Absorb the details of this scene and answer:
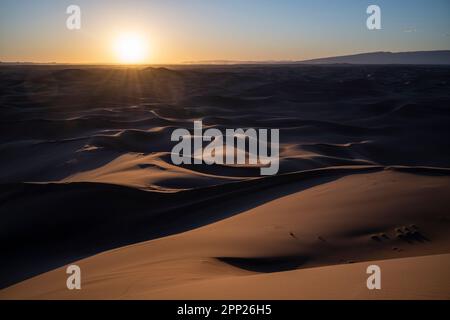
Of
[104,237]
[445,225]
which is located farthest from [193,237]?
[445,225]

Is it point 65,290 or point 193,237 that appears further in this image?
point 193,237

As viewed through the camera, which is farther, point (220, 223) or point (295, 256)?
point (220, 223)

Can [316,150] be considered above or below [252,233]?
above

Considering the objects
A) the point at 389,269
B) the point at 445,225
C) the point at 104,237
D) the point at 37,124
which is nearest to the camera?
the point at 389,269

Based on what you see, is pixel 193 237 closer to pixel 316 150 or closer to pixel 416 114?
pixel 316 150

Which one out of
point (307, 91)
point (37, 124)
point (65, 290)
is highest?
point (307, 91)

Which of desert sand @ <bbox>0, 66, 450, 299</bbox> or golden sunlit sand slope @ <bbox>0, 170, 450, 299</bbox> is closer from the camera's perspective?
golden sunlit sand slope @ <bbox>0, 170, 450, 299</bbox>

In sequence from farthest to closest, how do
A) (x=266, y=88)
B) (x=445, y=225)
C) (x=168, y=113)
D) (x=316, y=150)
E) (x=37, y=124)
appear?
(x=266, y=88) < (x=168, y=113) < (x=37, y=124) < (x=316, y=150) < (x=445, y=225)

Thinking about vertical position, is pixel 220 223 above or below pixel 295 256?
above

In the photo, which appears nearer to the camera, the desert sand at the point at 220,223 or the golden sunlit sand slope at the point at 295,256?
the golden sunlit sand slope at the point at 295,256
